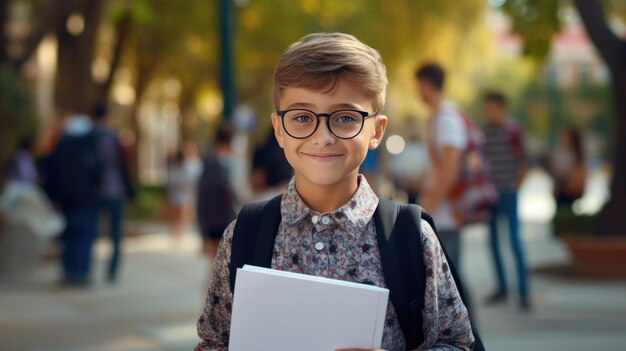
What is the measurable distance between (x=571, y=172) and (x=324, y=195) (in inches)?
504

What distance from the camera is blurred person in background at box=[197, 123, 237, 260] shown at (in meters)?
8.25

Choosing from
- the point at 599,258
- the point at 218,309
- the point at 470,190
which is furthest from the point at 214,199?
the point at 218,309

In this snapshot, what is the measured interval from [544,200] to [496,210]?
21.5m

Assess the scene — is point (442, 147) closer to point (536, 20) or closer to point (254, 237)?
point (254, 237)

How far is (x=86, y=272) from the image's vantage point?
1123cm

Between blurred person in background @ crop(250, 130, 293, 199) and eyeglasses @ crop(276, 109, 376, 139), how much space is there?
5.50 meters

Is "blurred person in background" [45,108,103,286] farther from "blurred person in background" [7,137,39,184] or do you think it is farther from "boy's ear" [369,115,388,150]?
"boy's ear" [369,115,388,150]

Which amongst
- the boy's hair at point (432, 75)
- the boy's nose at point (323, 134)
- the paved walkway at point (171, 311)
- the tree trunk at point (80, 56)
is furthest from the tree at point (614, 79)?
the tree trunk at point (80, 56)

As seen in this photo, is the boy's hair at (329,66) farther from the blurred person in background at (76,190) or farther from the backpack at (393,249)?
the blurred person in background at (76,190)

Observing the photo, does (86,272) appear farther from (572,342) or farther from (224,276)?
(224,276)

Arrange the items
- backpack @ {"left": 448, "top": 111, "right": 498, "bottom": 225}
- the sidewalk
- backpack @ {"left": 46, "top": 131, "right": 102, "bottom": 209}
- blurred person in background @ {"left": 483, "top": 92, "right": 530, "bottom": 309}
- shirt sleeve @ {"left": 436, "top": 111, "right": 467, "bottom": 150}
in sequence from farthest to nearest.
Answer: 1. backpack @ {"left": 46, "top": 131, "right": 102, "bottom": 209}
2. blurred person in background @ {"left": 483, "top": 92, "right": 530, "bottom": 309}
3. the sidewalk
4. backpack @ {"left": 448, "top": 111, "right": 498, "bottom": 225}
5. shirt sleeve @ {"left": 436, "top": 111, "right": 467, "bottom": 150}

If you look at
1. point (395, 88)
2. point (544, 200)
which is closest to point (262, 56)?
point (395, 88)

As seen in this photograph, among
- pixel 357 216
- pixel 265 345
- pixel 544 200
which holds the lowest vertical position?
pixel 544 200

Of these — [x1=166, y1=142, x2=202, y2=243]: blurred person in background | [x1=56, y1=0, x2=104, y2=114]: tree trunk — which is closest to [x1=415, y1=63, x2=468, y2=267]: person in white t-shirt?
[x1=166, y1=142, x2=202, y2=243]: blurred person in background
